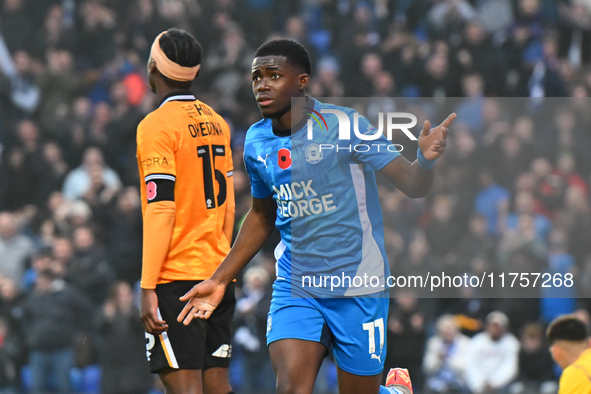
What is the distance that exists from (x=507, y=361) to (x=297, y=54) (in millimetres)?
5890

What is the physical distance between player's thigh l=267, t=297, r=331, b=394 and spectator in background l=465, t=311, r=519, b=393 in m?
5.12

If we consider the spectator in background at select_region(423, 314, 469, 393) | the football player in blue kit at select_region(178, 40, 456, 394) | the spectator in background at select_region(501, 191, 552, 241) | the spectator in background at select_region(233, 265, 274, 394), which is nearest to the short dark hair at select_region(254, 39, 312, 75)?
the football player in blue kit at select_region(178, 40, 456, 394)

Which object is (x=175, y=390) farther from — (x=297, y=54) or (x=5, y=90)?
(x=5, y=90)

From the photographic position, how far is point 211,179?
510 cm

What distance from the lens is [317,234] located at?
4488mm

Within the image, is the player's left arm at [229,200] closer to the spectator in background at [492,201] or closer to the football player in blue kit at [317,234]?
the football player in blue kit at [317,234]

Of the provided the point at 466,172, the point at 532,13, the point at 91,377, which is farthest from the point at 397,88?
the point at 466,172

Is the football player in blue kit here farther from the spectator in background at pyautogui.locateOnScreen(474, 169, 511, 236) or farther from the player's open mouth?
the spectator in background at pyautogui.locateOnScreen(474, 169, 511, 236)

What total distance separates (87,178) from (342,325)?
7.53 m

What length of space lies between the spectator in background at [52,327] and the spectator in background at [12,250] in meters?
0.53

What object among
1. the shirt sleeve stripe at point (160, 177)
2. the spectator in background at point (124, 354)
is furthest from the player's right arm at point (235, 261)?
the spectator in background at point (124, 354)

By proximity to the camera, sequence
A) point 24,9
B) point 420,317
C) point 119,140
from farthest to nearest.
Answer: point 24,9 → point 119,140 → point 420,317

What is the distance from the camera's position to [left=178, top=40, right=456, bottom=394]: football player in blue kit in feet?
14.5

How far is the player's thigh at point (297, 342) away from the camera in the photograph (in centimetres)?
431
